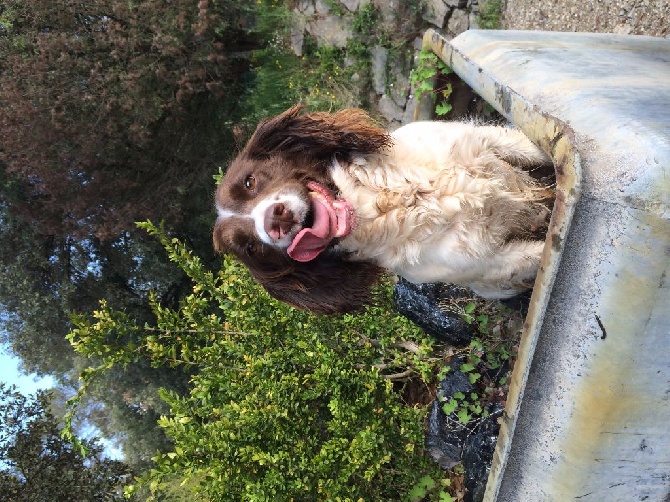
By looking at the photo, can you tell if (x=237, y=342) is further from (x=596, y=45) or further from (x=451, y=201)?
(x=596, y=45)

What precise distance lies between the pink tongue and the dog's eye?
0.39m

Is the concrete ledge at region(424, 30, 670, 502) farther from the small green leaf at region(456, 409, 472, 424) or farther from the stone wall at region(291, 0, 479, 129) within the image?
the stone wall at region(291, 0, 479, 129)

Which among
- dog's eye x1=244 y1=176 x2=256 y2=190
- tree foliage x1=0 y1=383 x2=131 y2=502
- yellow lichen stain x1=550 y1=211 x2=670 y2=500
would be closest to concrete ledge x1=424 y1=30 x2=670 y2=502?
yellow lichen stain x1=550 y1=211 x2=670 y2=500

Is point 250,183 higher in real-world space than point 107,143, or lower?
higher

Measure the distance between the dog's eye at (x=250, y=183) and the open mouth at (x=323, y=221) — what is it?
1.24 feet

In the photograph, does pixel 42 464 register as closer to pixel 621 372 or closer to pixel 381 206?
pixel 381 206

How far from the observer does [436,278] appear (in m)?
2.85

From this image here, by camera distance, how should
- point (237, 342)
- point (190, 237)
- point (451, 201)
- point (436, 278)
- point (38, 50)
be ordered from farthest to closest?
point (190, 237)
point (38, 50)
point (237, 342)
point (436, 278)
point (451, 201)

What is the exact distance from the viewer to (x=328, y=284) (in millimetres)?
3016

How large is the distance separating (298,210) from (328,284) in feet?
1.65

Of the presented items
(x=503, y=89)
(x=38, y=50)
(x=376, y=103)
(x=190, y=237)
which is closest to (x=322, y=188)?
(x=503, y=89)

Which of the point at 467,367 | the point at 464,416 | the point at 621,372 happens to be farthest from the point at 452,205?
the point at 464,416

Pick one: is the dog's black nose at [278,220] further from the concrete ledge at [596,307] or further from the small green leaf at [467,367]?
the small green leaf at [467,367]

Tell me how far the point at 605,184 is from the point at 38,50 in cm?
779
